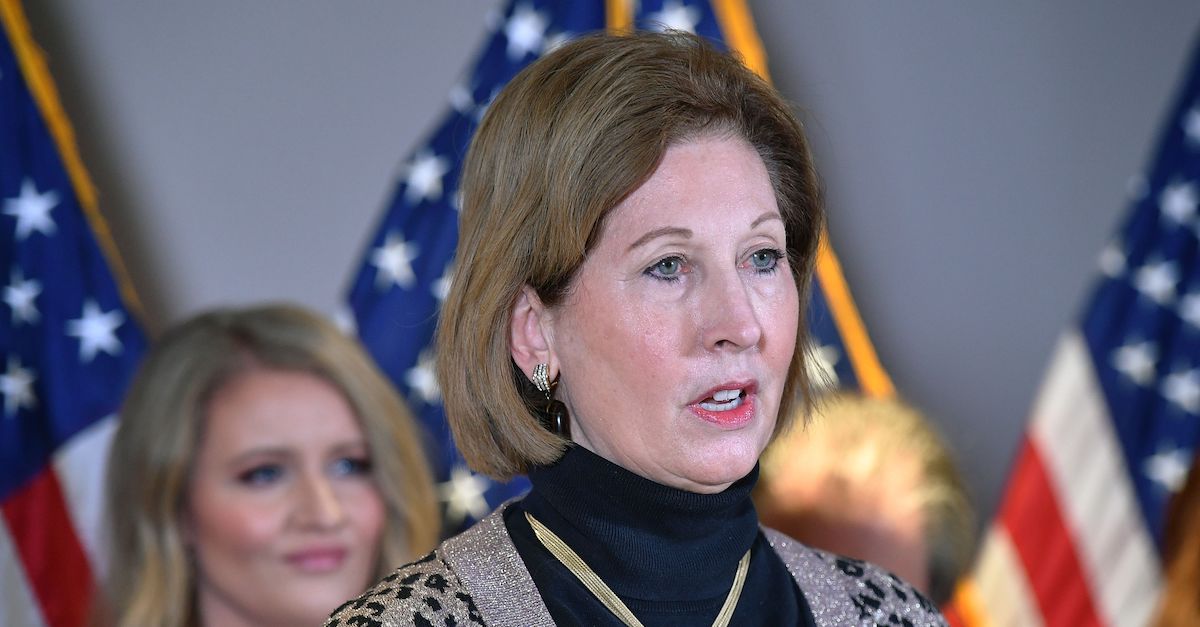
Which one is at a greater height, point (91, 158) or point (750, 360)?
point (91, 158)

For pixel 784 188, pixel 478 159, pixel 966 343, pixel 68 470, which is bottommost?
pixel 966 343

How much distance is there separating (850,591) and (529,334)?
1.86 feet

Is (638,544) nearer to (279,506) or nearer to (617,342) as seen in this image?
(617,342)

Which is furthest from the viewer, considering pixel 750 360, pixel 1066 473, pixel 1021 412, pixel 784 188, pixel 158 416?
pixel 1021 412

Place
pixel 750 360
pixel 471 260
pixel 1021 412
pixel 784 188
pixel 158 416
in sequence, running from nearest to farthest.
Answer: pixel 750 360, pixel 471 260, pixel 784 188, pixel 158 416, pixel 1021 412

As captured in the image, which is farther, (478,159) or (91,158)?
(91,158)

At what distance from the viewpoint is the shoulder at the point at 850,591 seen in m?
1.90

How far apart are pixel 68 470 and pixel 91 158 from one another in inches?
32.0

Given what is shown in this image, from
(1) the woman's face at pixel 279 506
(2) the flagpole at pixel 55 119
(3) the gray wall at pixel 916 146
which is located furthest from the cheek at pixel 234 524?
(3) the gray wall at pixel 916 146

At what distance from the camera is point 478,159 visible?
71.4 inches

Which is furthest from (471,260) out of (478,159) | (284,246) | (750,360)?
(284,246)

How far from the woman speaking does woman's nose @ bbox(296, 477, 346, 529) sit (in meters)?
1.25

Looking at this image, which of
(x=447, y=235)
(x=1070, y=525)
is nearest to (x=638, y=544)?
(x=447, y=235)

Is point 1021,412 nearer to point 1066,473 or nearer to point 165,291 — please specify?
point 1066,473
